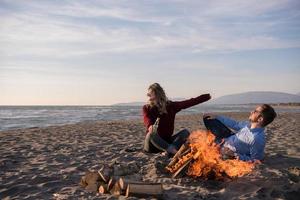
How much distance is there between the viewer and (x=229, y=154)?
24.6 ft

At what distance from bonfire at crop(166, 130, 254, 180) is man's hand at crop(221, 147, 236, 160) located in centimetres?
51

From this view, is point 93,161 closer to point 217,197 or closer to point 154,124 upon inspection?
point 154,124

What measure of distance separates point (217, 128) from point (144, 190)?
314 centimetres

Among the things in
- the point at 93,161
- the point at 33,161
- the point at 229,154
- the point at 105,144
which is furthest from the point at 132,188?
the point at 105,144

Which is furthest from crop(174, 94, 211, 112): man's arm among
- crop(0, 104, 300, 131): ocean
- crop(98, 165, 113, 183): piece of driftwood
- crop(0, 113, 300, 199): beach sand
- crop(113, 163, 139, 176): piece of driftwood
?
crop(0, 104, 300, 131): ocean

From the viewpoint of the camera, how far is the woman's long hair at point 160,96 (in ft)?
27.3

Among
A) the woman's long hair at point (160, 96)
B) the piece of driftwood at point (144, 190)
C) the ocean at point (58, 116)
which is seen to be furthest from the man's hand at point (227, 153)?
the ocean at point (58, 116)

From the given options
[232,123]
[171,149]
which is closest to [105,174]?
[171,149]

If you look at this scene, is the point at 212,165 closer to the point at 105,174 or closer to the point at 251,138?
the point at 251,138

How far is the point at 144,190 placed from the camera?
18.7 ft

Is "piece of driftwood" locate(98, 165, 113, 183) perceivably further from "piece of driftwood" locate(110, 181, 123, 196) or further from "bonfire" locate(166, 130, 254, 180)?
"bonfire" locate(166, 130, 254, 180)

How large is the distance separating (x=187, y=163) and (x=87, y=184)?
1871 mm

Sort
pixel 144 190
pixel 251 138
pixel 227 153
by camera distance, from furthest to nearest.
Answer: pixel 227 153, pixel 251 138, pixel 144 190

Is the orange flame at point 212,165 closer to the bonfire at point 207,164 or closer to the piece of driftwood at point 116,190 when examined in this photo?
the bonfire at point 207,164
